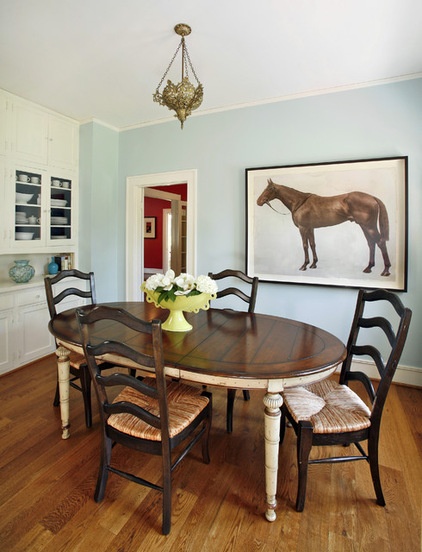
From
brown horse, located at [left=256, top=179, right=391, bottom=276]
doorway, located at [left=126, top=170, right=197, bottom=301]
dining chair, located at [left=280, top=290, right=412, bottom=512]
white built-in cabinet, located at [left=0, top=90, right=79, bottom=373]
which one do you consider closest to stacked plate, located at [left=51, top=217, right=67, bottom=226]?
white built-in cabinet, located at [left=0, top=90, right=79, bottom=373]

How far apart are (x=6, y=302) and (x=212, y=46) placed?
2947 mm

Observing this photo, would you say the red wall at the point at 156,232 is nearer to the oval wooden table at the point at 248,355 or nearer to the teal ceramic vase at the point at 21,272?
the teal ceramic vase at the point at 21,272

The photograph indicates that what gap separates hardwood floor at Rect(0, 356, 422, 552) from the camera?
1415 mm

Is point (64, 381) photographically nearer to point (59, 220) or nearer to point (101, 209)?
point (59, 220)

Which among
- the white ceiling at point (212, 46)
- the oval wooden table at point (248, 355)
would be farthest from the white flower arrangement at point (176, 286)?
the white ceiling at point (212, 46)

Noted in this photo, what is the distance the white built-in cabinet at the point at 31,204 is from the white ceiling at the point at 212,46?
1.09ft

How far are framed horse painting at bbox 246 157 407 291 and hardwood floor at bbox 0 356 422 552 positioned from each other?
1.37 metres

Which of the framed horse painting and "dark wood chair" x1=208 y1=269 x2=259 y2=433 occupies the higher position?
the framed horse painting

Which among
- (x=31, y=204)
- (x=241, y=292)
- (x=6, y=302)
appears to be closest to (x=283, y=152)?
(x=241, y=292)

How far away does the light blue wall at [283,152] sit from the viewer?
2.80 m

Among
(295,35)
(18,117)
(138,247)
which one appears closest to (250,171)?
Result: (295,35)

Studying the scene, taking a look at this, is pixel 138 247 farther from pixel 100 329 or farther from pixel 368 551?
pixel 368 551

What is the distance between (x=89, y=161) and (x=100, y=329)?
8.67ft

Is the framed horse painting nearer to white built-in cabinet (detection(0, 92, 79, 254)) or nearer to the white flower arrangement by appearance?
the white flower arrangement
